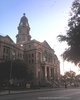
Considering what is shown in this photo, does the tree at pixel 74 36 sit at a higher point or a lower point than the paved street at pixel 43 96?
higher

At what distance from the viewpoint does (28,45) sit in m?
87.0

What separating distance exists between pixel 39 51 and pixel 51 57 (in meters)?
12.1

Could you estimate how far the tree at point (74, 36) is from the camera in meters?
16.4

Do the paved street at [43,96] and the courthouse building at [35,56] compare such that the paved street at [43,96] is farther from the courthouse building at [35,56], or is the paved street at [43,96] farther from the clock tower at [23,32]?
the clock tower at [23,32]

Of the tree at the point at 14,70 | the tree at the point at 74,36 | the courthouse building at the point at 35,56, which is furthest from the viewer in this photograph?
the courthouse building at the point at 35,56

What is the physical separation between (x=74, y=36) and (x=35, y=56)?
66.6 meters

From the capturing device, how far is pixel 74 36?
16.5 metres

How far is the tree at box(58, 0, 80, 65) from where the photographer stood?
53.8 feet

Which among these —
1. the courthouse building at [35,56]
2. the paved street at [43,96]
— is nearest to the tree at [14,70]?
the courthouse building at [35,56]

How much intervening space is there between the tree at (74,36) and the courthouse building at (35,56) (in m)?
53.1

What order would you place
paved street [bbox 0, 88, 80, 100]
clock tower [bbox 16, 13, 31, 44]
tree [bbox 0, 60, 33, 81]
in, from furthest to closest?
clock tower [bbox 16, 13, 31, 44] → tree [bbox 0, 60, 33, 81] → paved street [bbox 0, 88, 80, 100]

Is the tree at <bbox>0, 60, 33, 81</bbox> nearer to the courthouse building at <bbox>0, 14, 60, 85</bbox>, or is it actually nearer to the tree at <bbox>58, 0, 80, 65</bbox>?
the courthouse building at <bbox>0, 14, 60, 85</bbox>

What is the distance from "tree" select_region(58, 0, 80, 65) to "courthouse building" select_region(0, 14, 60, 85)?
53.1 metres

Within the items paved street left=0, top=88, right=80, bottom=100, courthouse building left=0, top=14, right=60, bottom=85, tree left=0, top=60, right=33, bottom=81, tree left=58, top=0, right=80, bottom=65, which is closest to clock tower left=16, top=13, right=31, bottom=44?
courthouse building left=0, top=14, right=60, bottom=85
